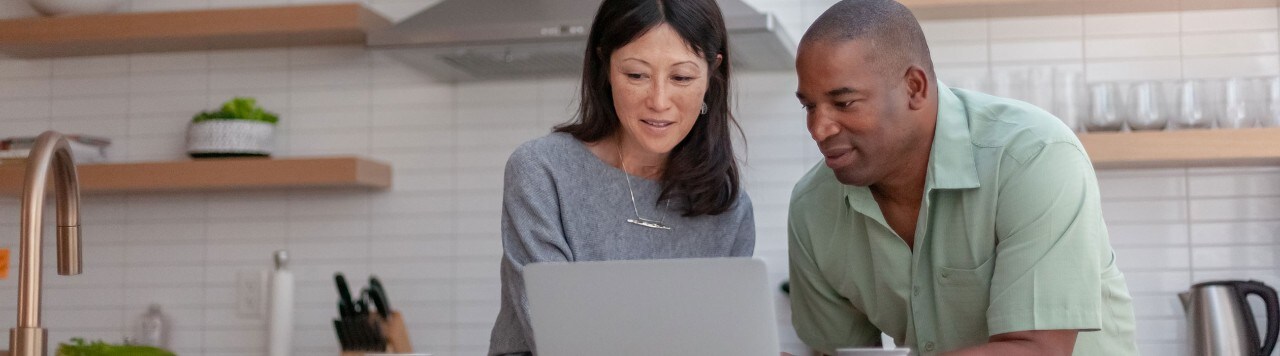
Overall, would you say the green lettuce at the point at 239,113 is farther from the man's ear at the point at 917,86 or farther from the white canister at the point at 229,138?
the man's ear at the point at 917,86

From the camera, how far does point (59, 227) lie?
4.61 ft

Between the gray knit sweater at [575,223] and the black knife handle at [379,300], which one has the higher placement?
→ the gray knit sweater at [575,223]

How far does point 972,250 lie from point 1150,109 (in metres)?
1.41

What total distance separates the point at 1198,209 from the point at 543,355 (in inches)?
86.3

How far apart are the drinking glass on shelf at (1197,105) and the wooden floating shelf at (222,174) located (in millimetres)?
1920

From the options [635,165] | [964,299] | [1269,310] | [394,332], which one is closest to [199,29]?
[394,332]

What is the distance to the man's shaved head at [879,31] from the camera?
61.0 inches

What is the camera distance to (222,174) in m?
3.17

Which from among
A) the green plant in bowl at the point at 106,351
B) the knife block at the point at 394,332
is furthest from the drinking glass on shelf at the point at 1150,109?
the green plant in bowl at the point at 106,351

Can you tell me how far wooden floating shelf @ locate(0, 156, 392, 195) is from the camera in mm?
3104

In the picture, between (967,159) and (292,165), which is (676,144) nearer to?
(967,159)

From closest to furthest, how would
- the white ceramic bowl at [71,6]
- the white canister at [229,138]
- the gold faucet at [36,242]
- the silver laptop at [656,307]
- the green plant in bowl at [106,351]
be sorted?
1. the silver laptop at [656,307]
2. the gold faucet at [36,242]
3. the green plant in bowl at [106,351]
4. the white canister at [229,138]
5. the white ceramic bowl at [71,6]

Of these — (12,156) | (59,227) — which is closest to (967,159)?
(59,227)

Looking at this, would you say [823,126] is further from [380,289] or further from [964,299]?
[380,289]
